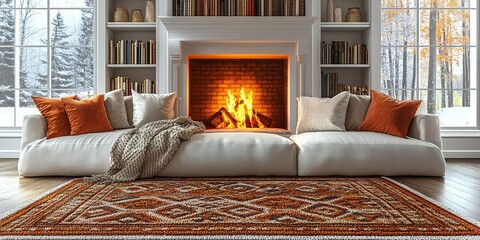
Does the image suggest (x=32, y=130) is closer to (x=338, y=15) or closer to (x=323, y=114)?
(x=323, y=114)

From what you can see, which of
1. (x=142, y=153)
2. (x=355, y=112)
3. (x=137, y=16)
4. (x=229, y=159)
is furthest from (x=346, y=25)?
(x=142, y=153)

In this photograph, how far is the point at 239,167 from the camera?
3850 millimetres

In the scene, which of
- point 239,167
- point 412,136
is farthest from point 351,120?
point 239,167

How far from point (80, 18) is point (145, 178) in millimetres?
3292

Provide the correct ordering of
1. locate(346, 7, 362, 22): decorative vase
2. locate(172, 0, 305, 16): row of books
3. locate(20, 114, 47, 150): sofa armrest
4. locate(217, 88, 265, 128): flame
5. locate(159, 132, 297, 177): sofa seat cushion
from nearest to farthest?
locate(159, 132, 297, 177): sofa seat cushion
locate(20, 114, 47, 150): sofa armrest
locate(172, 0, 305, 16): row of books
locate(346, 7, 362, 22): decorative vase
locate(217, 88, 265, 128): flame

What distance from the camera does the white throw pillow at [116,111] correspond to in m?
4.63

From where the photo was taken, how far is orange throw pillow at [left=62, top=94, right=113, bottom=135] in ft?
13.8

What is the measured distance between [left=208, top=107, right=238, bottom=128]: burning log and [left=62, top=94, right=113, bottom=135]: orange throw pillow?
190cm

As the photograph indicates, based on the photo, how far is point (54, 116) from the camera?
4.19 meters

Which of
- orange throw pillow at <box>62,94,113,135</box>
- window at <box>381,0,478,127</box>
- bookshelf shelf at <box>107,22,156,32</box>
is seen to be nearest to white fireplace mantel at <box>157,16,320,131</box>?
bookshelf shelf at <box>107,22,156,32</box>

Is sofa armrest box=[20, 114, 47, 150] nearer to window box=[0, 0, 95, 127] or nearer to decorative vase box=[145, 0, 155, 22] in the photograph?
window box=[0, 0, 95, 127]

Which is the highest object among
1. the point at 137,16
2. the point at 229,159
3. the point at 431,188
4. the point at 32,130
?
the point at 137,16

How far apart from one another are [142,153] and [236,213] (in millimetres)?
1472

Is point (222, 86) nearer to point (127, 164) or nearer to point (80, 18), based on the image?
point (80, 18)
